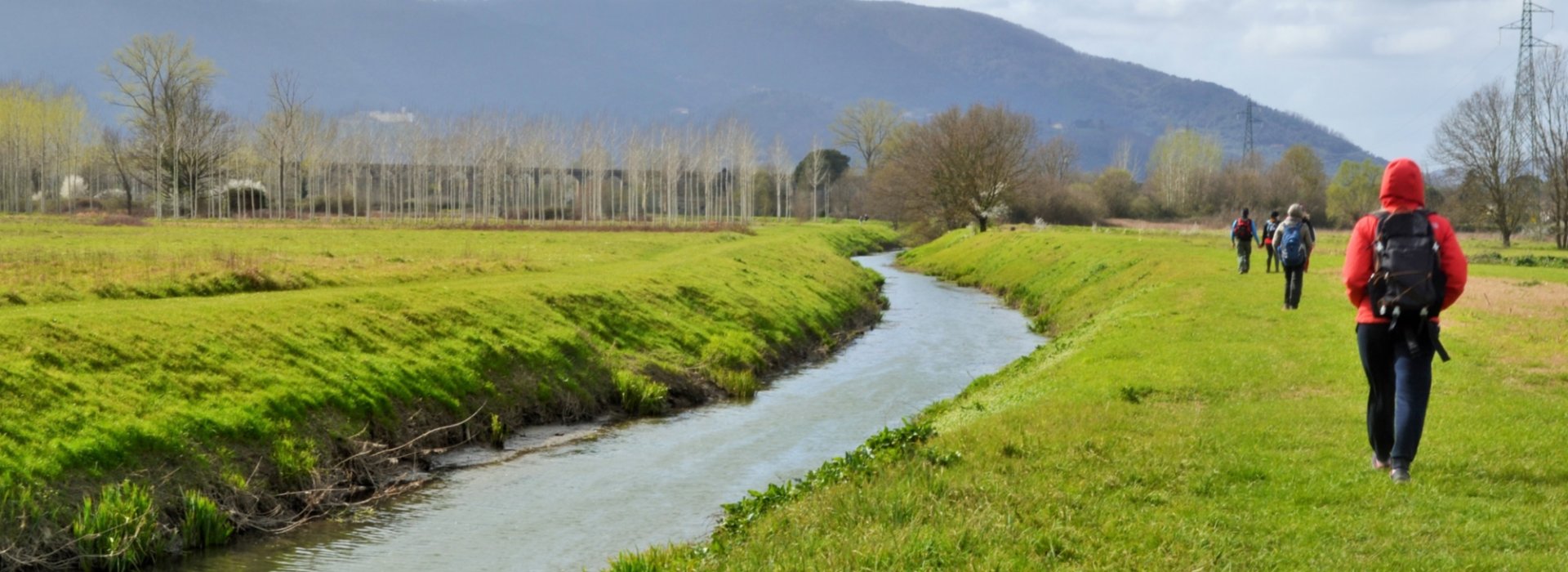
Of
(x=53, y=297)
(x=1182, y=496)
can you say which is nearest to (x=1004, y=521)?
(x=1182, y=496)

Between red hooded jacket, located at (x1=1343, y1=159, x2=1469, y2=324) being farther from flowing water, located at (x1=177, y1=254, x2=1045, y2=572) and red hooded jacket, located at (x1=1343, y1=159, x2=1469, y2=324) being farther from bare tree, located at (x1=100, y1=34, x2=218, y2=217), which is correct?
bare tree, located at (x1=100, y1=34, x2=218, y2=217)

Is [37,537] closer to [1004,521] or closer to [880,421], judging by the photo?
[1004,521]

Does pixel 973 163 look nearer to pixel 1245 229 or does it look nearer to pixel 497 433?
pixel 1245 229

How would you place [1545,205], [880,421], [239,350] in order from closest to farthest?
[239,350]
[880,421]
[1545,205]

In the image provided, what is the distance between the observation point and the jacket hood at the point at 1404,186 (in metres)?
11.6

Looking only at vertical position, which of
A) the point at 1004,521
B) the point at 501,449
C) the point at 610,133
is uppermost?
the point at 610,133

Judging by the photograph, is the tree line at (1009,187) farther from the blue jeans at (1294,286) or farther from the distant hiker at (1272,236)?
the blue jeans at (1294,286)

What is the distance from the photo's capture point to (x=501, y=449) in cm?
2238

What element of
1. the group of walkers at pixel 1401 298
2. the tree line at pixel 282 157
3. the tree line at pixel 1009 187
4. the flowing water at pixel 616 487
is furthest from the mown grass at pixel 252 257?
the tree line at pixel 282 157

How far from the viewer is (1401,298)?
37.2 feet

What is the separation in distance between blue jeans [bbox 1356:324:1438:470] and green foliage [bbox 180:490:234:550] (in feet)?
45.3

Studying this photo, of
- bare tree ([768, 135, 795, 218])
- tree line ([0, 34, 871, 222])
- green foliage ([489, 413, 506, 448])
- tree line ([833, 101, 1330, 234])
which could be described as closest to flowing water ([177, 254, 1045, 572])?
green foliage ([489, 413, 506, 448])

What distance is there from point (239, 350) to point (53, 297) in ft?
21.9

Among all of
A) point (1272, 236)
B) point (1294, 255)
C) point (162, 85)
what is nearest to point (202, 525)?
point (1294, 255)
